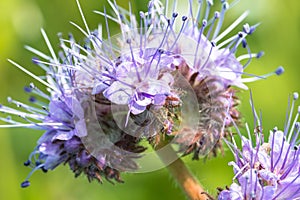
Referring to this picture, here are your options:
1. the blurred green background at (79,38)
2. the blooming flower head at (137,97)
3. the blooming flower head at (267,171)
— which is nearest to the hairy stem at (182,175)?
the blooming flower head at (137,97)

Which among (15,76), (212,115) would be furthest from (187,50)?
(15,76)

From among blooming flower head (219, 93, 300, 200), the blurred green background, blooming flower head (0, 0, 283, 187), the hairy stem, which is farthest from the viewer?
the blurred green background

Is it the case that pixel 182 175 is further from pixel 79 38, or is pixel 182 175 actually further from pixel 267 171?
pixel 79 38

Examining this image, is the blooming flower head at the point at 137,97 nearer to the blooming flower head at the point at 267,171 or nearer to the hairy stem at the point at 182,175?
the hairy stem at the point at 182,175

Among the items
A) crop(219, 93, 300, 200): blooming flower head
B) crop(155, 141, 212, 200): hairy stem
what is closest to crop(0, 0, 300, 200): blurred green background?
crop(155, 141, 212, 200): hairy stem

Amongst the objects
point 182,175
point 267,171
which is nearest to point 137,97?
point 182,175

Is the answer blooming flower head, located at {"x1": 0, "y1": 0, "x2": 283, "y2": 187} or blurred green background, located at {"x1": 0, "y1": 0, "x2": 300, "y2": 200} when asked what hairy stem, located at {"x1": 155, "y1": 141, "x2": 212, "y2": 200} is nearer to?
blooming flower head, located at {"x1": 0, "y1": 0, "x2": 283, "y2": 187}
